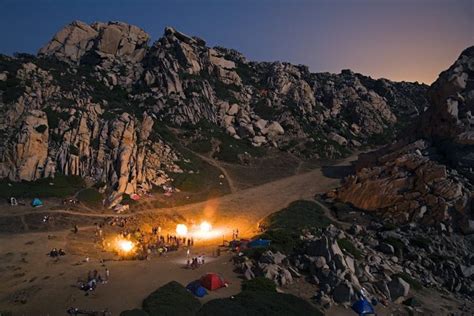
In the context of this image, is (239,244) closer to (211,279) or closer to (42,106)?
(211,279)

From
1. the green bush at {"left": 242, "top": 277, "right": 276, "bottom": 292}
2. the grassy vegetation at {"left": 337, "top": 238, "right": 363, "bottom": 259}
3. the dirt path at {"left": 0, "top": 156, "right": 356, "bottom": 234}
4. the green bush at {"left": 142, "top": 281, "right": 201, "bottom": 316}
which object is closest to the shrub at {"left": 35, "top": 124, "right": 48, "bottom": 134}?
the dirt path at {"left": 0, "top": 156, "right": 356, "bottom": 234}

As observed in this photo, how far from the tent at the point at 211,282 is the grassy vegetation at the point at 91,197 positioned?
1214 inches

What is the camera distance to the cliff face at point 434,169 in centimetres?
5466

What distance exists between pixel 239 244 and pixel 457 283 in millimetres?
23072

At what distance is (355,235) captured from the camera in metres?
50.4

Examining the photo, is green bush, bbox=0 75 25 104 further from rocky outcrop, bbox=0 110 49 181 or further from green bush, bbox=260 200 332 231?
green bush, bbox=260 200 332 231

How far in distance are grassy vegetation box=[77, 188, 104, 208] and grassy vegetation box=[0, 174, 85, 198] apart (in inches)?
56.6

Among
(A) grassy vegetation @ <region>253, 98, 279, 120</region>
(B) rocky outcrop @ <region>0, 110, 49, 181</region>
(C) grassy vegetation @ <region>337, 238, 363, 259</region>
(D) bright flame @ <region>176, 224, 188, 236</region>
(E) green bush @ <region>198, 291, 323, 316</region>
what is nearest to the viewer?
(E) green bush @ <region>198, 291, 323, 316</region>

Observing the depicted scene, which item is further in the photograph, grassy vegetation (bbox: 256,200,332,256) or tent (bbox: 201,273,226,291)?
grassy vegetation (bbox: 256,200,332,256)

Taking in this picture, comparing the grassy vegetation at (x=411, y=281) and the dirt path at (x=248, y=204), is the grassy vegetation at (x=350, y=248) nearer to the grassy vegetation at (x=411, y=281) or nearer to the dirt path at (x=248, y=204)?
the grassy vegetation at (x=411, y=281)

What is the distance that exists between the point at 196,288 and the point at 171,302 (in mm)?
3222

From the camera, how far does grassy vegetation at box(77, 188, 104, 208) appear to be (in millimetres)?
57891

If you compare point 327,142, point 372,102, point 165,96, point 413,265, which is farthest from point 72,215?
point 372,102

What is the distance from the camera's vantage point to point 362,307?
31250 millimetres
